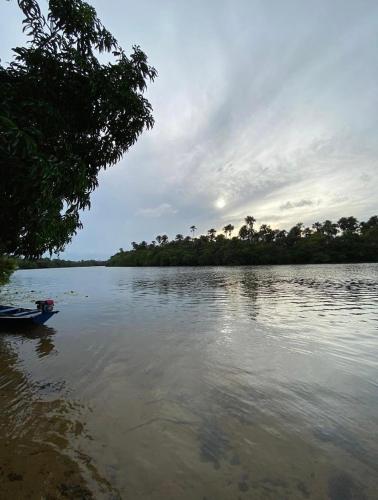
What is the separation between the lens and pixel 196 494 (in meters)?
4.07

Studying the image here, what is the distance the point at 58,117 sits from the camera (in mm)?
4906

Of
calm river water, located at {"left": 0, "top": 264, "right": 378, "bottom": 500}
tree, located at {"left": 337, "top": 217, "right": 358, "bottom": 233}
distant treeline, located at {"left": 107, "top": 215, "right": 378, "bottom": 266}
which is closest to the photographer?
calm river water, located at {"left": 0, "top": 264, "right": 378, "bottom": 500}

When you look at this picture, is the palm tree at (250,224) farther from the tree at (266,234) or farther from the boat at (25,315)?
the boat at (25,315)

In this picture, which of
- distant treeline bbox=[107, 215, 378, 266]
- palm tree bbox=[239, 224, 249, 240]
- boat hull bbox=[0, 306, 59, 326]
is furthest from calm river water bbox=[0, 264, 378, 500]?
palm tree bbox=[239, 224, 249, 240]

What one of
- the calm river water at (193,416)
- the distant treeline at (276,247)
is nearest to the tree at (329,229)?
the distant treeline at (276,247)

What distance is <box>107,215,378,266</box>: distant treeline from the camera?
11112 centimetres

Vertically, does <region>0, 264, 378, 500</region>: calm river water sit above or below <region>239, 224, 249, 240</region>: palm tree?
below

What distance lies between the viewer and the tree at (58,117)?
4.30 meters

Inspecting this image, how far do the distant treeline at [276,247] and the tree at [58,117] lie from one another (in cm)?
11609

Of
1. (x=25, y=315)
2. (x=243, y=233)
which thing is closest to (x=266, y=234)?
(x=243, y=233)

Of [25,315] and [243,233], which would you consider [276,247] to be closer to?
[243,233]

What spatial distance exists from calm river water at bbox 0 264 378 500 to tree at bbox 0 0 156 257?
12.6 feet

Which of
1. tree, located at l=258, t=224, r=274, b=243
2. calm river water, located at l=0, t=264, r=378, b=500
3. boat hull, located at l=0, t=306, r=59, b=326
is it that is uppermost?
tree, located at l=258, t=224, r=274, b=243

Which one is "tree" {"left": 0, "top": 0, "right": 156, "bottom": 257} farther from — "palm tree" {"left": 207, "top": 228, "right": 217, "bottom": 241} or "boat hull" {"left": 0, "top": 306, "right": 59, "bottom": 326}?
"palm tree" {"left": 207, "top": 228, "right": 217, "bottom": 241}
